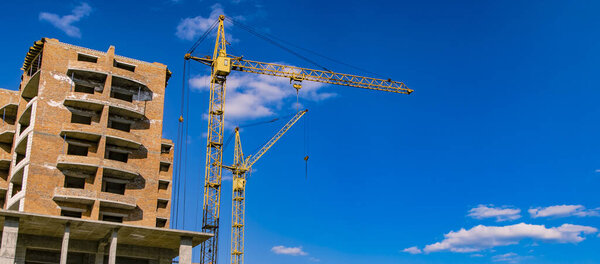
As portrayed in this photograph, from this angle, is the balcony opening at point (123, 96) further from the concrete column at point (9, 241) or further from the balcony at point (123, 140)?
the concrete column at point (9, 241)

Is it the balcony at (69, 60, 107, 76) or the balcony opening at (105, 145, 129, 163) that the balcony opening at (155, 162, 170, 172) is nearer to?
the balcony opening at (105, 145, 129, 163)

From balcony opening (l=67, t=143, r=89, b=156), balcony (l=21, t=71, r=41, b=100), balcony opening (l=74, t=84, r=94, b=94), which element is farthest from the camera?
balcony opening (l=74, t=84, r=94, b=94)

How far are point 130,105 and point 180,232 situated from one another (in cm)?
1610

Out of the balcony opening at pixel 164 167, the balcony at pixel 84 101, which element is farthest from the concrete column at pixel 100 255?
the balcony opening at pixel 164 167

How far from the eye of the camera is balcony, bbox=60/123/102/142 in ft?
215

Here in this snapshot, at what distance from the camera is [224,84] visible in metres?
105

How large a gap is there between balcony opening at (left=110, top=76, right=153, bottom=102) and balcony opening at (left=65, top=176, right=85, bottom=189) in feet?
33.8

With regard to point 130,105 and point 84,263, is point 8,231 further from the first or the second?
point 130,105

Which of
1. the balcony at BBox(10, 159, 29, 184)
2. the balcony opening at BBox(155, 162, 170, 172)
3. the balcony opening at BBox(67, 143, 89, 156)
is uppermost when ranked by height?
the balcony opening at BBox(155, 162, 170, 172)

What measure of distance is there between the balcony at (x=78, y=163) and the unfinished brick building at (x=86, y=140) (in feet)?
0.34

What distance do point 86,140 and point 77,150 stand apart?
173 centimetres

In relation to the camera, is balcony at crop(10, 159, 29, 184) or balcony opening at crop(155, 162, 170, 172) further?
balcony opening at crop(155, 162, 170, 172)

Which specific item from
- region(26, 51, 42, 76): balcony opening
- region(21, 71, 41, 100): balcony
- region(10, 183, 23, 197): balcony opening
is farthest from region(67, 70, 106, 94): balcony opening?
region(10, 183, 23, 197): balcony opening

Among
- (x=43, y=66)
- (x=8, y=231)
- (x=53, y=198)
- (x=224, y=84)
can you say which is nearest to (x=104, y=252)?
(x=53, y=198)
